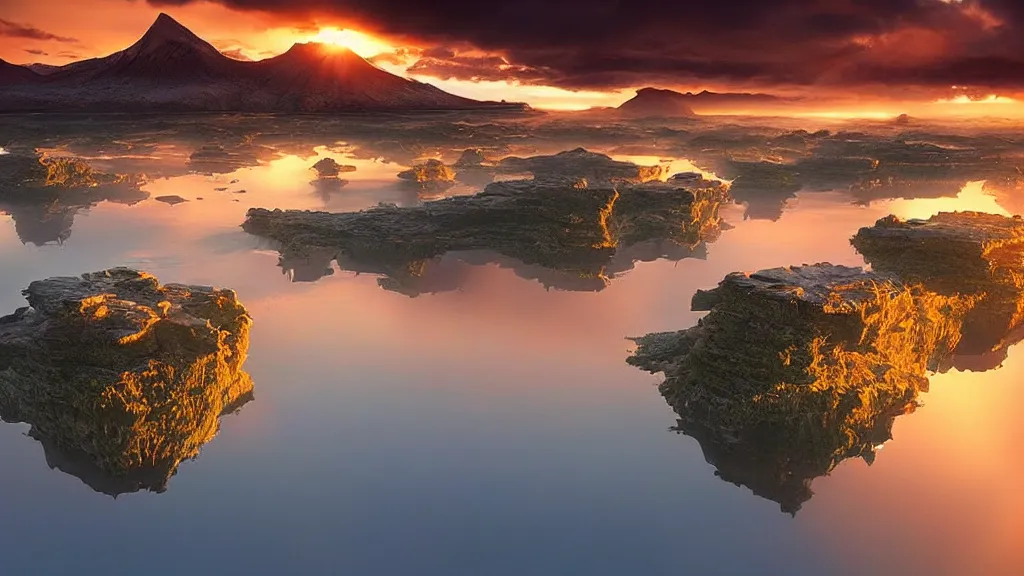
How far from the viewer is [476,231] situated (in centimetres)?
5100

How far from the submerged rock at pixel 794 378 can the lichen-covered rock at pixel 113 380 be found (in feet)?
56.0

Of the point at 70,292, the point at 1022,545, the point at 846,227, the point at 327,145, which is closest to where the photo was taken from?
the point at 1022,545

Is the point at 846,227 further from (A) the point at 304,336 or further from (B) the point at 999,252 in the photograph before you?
(A) the point at 304,336

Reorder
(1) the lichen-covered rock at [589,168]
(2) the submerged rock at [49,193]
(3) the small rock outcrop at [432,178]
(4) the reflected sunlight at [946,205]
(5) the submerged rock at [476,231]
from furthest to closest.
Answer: (3) the small rock outcrop at [432,178], (1) the lichen-covered rock at [589,168], (4) the reflected sunlight at [946,205], (2) the submerged rock at [49,193], (5) the submerged rock at [476,231]

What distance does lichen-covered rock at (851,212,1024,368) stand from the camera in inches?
1174

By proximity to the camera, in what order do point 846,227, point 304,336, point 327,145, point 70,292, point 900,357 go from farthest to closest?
point 327,145
point 846,227
point 304,336
point 900,357
point 70,292

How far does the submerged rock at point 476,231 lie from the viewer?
48.0 metres

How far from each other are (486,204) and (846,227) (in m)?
43.4

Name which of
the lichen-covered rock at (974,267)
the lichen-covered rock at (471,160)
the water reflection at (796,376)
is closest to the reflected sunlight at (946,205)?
the lichen-covered rock at (974,267)

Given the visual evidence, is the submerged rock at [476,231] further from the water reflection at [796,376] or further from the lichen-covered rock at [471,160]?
the lichen-covered rock at [471,160]

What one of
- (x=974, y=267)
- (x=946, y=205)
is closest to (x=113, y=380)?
(x=974, y=267)

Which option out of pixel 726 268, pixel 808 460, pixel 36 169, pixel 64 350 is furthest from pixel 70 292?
pixel 36 169

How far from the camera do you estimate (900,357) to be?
83.0 feet

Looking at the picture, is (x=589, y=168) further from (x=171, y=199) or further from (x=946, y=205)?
(x=171, y=199)
